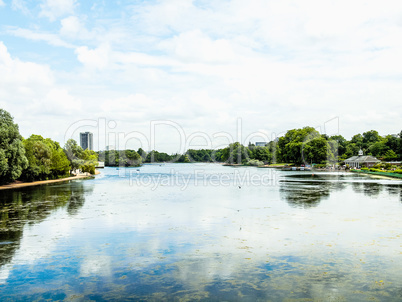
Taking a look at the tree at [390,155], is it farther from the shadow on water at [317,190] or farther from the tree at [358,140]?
the shadow on water at [317,190]

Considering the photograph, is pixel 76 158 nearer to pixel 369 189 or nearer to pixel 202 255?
pixel 369 189

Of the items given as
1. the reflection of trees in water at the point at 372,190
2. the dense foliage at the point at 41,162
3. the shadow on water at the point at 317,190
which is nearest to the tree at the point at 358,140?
the shadow on water at the point at 317,190

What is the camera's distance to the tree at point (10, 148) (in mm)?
46219

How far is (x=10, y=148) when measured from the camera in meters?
46.5

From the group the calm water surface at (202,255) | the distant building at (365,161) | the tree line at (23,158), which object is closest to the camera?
the calm water surface at (202,255)

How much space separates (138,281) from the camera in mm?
11438

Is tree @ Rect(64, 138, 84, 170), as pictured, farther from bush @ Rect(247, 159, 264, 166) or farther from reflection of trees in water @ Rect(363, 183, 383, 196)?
bush @ Rect(247, 159, 264, 166)

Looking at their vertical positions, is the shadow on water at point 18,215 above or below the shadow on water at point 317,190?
above

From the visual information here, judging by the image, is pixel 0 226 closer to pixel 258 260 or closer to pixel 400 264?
pixel 258 260

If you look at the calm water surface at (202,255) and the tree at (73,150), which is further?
the tree at (73,150)

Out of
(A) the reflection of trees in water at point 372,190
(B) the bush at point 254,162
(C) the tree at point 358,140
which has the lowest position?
(A) the reflection of trees in water at point 372,190

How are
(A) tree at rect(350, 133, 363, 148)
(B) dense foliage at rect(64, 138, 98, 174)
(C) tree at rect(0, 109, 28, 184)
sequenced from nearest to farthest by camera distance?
(C) tree at rect(0, 109, 28, 184)
(B) dense foliage at rect(64, 138, 98, 174)
(A) tree at rect(350, 133, 363, 148)

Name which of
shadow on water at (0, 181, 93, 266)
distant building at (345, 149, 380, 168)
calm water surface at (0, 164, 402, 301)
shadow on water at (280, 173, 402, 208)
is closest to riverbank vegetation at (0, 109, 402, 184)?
distant building at (345, 149, 380, 168)

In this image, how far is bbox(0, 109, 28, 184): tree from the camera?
46219 millimetres
